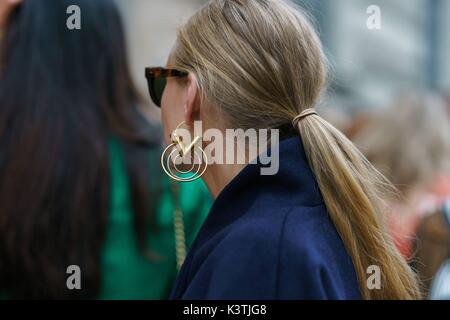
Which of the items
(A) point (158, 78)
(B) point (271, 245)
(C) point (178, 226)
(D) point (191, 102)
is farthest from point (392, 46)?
(B) point (271, 245)

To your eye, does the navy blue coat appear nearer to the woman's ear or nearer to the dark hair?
the woman's ear

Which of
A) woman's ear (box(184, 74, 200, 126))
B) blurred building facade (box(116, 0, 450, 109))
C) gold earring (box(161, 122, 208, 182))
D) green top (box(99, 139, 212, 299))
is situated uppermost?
blurred building facade (box(116, 0, 450, 109))

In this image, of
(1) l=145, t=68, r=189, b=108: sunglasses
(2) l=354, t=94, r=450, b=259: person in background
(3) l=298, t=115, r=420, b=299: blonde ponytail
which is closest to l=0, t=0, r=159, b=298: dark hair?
(1) l=145, t=68, r=189, b=108: sunglasses

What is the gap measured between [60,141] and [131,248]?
1.25ft

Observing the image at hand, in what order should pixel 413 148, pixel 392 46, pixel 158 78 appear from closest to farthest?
pixel 158 78
pixel 413 148
pixel 392 46

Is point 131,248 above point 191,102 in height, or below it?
below

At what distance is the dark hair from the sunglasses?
36cm

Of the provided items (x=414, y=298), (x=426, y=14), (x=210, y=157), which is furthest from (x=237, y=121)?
(x=426, y=14)

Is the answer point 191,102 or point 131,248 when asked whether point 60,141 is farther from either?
point 191,102

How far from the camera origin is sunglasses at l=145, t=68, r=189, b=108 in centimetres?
194

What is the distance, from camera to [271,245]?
154 cm
